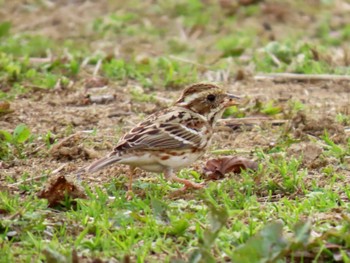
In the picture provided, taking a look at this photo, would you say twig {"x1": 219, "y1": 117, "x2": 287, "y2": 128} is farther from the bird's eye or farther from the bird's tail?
the bird's tail

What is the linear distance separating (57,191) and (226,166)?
153cm

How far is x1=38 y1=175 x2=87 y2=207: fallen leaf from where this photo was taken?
740 cm

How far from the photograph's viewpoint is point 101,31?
47.0 feet

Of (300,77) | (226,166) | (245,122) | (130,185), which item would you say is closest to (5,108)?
(245,122)

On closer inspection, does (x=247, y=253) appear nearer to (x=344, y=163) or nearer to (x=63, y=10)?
(x=344, y=163)

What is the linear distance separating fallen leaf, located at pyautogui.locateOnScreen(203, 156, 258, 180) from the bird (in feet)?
0.69

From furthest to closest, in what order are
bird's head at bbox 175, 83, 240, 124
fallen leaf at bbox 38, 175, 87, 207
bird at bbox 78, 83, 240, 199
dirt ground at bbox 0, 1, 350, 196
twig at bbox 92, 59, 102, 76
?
twig at bbox 92, 59, 102, 76 < dirt ground at bbox 0, 1, 350, 196 < bird's head at bbox 175, 83, 240, 124 < bird at bbox 78, 83, 240, 199 < fallen leaf at bbox 38, 175, 87, 207

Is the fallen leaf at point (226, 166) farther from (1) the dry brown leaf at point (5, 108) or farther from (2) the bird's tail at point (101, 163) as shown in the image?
(1) the dry brown leaf at point (5, 108)

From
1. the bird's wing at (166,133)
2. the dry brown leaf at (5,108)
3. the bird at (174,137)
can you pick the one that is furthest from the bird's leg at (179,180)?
the dry brown leaf at (5,108)

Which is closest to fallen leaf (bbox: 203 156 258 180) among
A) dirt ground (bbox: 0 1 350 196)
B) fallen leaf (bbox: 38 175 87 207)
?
dirt ground (bbox: 0 1 350 196)

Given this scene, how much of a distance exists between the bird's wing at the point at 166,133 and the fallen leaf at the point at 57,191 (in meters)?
0.48

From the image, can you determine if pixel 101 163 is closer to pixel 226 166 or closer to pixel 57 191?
pixel 57 191

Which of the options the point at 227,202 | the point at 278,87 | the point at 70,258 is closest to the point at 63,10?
the point at 278,87

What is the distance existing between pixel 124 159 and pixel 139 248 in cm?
122
